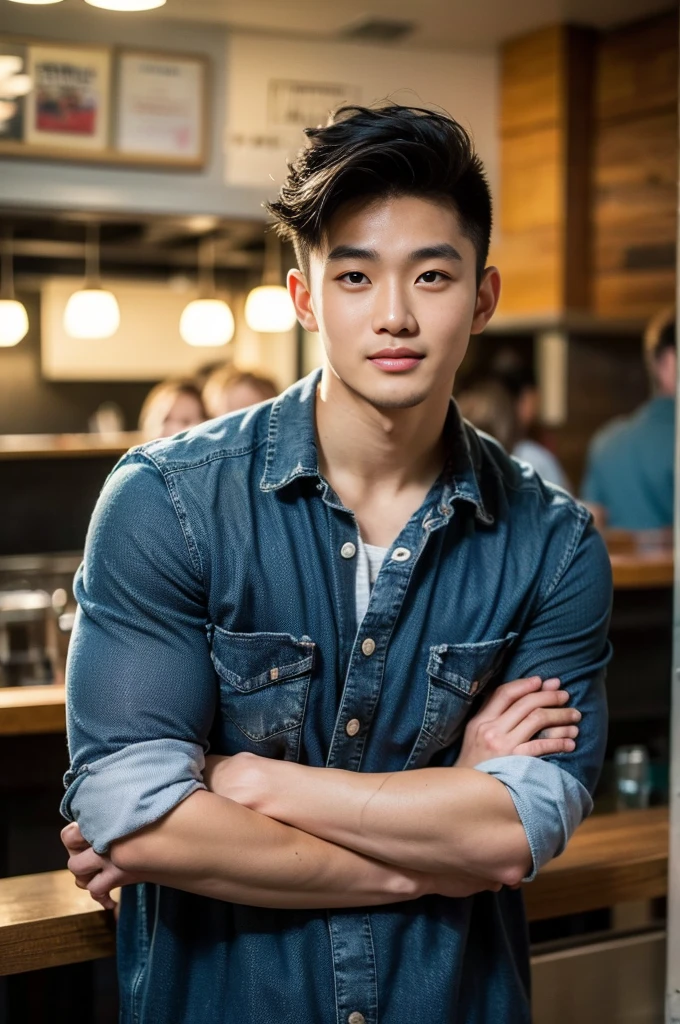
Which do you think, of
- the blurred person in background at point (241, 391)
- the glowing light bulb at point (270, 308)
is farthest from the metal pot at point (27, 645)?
the glowing light bulb at point (270, 308)

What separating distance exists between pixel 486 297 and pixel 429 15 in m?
4.03

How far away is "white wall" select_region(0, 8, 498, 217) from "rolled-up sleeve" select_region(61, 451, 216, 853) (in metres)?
3.67

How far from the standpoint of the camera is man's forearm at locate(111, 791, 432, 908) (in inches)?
45.9

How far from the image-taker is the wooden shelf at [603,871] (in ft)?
5.38

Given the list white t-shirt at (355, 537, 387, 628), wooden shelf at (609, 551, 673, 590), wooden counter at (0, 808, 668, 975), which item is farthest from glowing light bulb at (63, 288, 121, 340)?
white t-shirt at (355, 537, 387, 628)

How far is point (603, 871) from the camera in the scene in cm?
168

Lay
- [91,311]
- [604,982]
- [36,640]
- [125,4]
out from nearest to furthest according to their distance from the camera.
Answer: [604,982]
[125,4]
[36,640]
[91,311]

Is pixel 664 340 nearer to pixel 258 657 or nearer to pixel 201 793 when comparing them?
pixel 258 657

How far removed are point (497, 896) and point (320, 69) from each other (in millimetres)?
4470

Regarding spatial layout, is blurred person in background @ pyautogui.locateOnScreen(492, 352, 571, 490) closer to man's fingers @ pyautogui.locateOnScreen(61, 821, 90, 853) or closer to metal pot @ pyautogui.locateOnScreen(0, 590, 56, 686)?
metal pot @ pyautogui.locateOnScreen(0, 590, 56, 686)

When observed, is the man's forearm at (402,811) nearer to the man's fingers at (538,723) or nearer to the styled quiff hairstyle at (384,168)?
the man's fingers at (538,723)

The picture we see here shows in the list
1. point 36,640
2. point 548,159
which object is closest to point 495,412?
point 548,159

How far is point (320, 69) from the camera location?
17.0ft

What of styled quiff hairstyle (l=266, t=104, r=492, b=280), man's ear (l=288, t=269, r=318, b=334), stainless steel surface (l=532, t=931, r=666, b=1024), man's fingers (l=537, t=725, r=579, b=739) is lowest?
stainless steel surface (l=532, t=931, r=666, b=1024)
